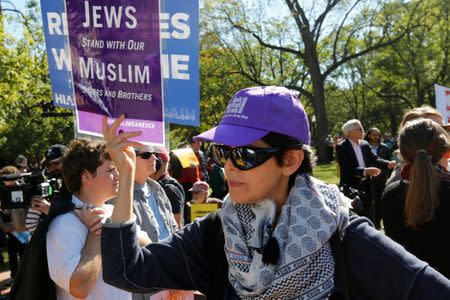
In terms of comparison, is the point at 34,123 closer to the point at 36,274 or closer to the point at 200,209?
the point at 200,209

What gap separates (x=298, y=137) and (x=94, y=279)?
127 centimetres

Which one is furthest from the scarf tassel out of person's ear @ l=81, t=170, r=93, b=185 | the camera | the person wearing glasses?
the camera

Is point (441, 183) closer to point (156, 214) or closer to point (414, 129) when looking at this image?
point (414, 129)

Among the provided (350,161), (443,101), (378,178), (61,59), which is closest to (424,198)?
(61,59)

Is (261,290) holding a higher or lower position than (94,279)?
higher

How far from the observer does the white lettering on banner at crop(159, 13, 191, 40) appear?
2148 millimetres

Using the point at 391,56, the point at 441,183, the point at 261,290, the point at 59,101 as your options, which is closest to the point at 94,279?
the point at 59,101

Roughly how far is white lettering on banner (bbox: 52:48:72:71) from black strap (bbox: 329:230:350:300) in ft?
4.67

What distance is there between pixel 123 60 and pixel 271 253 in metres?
1.05

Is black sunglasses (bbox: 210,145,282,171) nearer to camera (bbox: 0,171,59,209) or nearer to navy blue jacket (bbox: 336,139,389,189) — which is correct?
camera (bbox: 0,171,59,209)

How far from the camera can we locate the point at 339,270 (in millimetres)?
1735

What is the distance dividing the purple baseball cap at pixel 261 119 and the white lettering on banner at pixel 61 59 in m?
0.87

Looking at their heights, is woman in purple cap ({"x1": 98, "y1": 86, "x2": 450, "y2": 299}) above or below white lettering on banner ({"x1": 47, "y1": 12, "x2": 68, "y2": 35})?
below

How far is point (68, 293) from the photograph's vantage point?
8.48ft
